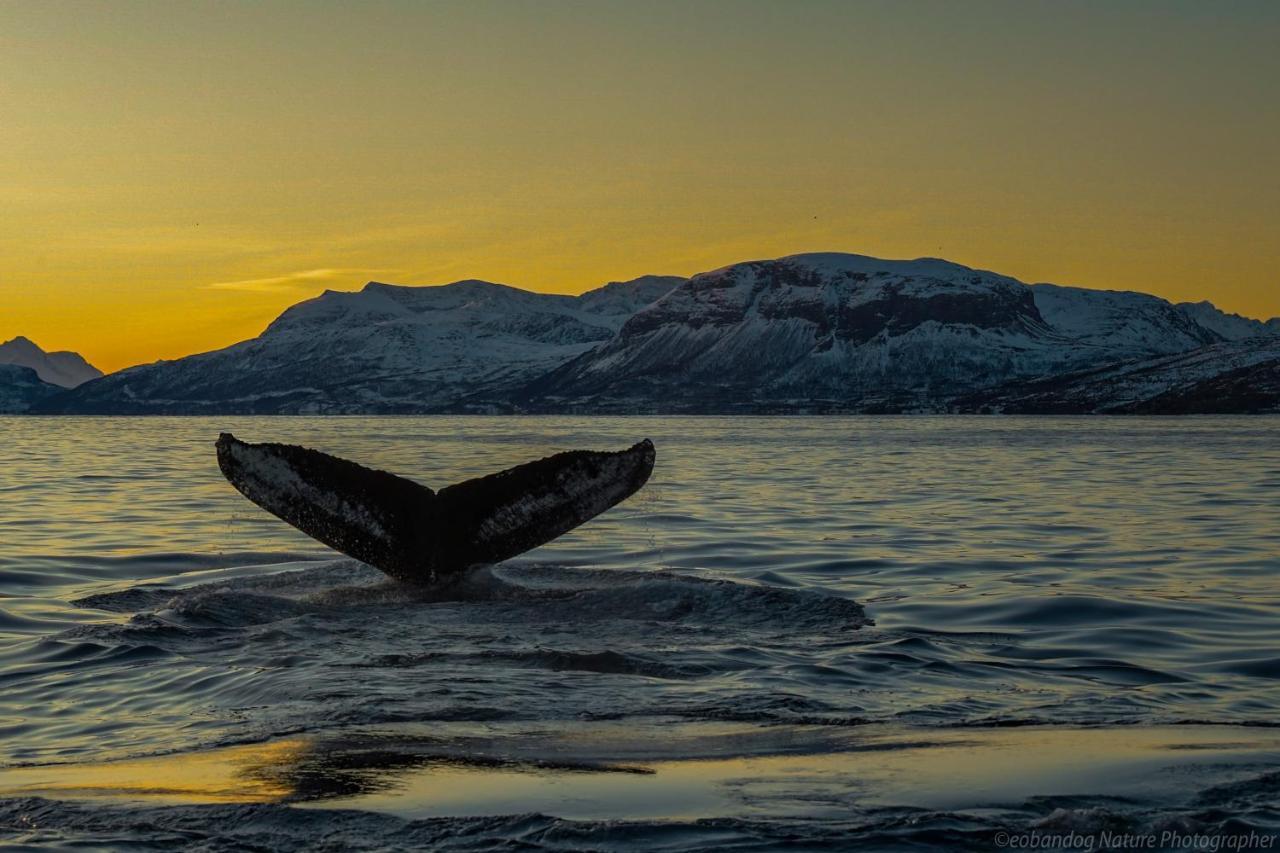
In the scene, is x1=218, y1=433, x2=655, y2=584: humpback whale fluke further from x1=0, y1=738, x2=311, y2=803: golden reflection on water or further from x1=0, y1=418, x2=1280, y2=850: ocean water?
x1=0, y1=738, x2=311, y2=803: golden reflection on water

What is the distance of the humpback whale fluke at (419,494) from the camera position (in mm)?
11109

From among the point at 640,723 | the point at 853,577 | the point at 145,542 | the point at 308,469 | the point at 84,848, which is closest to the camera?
the point at 84,848

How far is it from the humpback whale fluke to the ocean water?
2.18ft

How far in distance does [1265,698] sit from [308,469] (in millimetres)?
6914

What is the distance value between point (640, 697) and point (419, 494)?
376cm

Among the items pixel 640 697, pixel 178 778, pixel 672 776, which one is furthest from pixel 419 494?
pixel 672 776

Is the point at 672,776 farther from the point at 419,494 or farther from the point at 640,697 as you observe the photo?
the point at 419,494

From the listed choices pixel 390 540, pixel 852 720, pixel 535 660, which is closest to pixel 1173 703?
pixel 852 720

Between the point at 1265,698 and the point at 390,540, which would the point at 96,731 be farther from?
the point at 1265,698

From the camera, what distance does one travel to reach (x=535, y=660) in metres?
9.35

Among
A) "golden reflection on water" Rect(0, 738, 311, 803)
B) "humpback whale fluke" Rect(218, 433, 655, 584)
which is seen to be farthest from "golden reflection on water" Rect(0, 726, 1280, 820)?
"humpback whale fluke" Rect(218, 433, 655, 584)

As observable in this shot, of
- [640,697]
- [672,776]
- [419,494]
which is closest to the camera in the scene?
[672,776]

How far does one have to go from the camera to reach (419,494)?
11367 millimetres

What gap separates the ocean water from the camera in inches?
221
